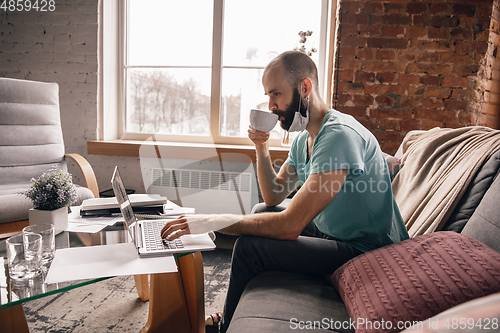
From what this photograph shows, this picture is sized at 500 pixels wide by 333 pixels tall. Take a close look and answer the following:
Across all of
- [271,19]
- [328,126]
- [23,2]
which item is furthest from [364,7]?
[23,2]

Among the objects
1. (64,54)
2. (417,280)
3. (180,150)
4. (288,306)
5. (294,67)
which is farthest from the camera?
(64,54)

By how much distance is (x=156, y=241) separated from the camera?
3.31 ft

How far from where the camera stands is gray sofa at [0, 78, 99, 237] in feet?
6.93

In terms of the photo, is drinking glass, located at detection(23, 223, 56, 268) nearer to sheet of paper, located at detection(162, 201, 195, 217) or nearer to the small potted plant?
the small potted plant

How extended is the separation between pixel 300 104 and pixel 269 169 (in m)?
0.43

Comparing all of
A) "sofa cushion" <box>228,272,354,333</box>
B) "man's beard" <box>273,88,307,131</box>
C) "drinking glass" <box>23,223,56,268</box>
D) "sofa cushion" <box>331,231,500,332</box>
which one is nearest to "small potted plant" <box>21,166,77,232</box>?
"drinking glass" <box>23,223,56,268</box>

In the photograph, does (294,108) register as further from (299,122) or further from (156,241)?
(156,241)

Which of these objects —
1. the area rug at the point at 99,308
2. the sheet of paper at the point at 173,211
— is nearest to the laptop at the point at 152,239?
the sheet of paper at the point at 173,211

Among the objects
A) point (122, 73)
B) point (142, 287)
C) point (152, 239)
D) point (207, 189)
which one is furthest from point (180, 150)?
point (152, 239)

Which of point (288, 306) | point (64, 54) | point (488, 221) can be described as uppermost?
point (64, 54)

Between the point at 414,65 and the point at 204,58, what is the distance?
1634 millimetres

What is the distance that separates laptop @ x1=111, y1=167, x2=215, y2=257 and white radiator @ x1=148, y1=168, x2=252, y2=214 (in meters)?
1.33

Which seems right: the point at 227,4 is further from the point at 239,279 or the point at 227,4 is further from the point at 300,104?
the point at 239,279

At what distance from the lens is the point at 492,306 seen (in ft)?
1.44
